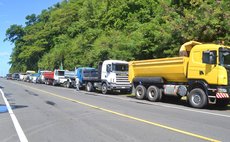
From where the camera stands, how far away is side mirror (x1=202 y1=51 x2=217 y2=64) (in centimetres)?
1856

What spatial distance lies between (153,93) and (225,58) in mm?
5794

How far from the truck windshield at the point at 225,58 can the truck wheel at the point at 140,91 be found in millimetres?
6716

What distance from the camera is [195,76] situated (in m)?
19.6

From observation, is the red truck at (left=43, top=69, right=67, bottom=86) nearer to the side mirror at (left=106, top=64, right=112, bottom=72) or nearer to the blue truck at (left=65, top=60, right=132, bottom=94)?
the blue truck at (left=65, top=60, right=132, bottom=94)

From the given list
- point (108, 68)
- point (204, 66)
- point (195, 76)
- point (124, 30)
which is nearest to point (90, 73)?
point (108, 68)

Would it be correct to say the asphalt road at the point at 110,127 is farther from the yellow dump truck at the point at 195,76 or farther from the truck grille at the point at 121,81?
the truck grille at the point at 121,81

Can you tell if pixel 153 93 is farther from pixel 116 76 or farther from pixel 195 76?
pixel 116 76

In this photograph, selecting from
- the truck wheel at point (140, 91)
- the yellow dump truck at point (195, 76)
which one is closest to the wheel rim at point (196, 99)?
the yellow dump truck at point (195, 76)

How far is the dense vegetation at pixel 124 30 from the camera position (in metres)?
26.1

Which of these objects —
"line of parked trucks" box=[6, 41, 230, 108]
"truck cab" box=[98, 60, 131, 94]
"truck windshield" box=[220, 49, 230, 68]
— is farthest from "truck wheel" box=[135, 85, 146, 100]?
"truck windshield" box=[220, 49, 230, 68]

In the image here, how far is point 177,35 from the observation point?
28297 mm

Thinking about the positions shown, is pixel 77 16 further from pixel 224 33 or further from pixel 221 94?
pixel 221 94

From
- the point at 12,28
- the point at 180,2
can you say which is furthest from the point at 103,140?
the point at 12,28

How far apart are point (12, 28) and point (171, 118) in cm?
11028
